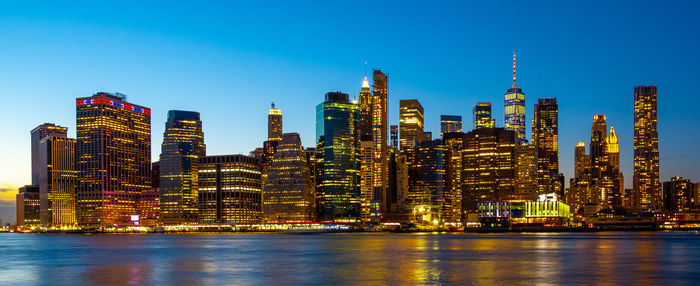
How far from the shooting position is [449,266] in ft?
304

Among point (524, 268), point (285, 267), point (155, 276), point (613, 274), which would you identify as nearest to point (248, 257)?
point (285, 267)

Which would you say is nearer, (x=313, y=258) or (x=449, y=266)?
(x=449, y=266)

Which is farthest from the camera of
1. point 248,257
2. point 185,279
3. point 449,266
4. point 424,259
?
point 248,257

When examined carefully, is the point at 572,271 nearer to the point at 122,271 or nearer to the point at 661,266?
the point at 661,266

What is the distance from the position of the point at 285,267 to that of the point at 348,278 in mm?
17947

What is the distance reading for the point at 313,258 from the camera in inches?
4439

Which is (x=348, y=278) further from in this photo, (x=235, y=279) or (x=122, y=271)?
(x=122, y=271)

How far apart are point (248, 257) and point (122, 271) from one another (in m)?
29.3

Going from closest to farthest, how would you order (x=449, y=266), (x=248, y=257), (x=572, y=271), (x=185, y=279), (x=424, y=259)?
(x=185, y=279) → (x=572, y=271) → (x=449, y=266) → (x=424, y=259) → (x=248, y=257)

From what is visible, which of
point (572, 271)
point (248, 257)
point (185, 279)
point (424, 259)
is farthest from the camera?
point (248, 257)

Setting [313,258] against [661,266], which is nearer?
[661,266]

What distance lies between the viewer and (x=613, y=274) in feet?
265

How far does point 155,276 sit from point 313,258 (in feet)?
113

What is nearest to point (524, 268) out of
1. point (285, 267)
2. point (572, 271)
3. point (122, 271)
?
point (572, 271)
